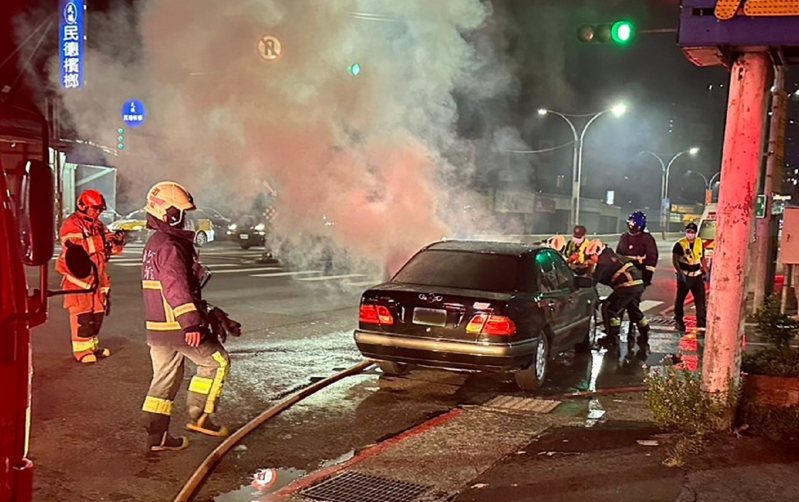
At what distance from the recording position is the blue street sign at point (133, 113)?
577 inches

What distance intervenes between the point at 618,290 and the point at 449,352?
3990 mm

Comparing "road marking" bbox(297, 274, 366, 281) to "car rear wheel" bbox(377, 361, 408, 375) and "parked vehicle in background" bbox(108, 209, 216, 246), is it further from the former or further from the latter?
"parked vehicle in background" bbox(108, 209, 216, 246)

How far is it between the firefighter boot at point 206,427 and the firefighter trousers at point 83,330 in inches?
103

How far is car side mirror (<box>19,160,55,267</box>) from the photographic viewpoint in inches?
114

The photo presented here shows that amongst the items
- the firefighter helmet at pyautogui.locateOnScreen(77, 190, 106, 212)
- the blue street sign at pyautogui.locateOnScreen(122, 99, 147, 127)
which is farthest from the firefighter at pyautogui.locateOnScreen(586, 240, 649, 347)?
the blue street sign at pyautogui.locateOnScreen(122, 99, 147, 127)

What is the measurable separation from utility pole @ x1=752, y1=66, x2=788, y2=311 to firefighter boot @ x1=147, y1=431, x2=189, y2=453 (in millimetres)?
7941

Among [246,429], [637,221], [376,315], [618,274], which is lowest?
[246,429]

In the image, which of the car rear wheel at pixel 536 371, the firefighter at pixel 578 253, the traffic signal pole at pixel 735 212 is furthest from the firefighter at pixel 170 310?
the firefighter at pixel 578 253

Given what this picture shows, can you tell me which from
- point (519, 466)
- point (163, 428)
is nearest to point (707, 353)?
point (519, 466)

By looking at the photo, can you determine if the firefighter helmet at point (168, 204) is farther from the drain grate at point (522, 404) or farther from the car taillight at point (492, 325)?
the drain grate at point (522, 404)

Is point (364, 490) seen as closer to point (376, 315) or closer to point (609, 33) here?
point (376, 315)

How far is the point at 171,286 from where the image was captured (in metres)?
5.09

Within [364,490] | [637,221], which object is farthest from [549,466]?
[637,221]

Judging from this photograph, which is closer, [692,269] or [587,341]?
[587,341]
